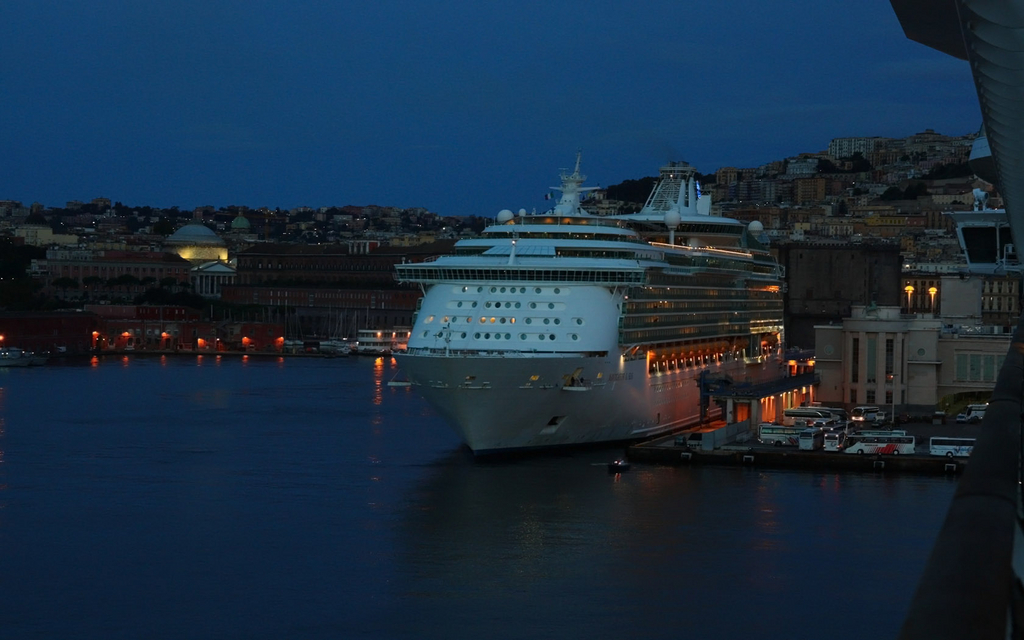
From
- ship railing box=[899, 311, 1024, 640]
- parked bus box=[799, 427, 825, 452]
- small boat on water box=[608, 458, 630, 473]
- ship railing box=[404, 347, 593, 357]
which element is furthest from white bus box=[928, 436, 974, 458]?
ship railing box=[899, 311, 1024, 640]

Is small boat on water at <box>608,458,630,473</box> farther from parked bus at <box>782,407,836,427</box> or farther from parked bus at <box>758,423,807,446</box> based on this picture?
parked bus at <box>782,407,836,427</box>

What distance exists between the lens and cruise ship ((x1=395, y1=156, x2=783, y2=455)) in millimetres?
17141

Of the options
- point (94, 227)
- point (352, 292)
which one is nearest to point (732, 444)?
point (352, 292)

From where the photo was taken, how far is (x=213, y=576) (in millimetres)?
10984

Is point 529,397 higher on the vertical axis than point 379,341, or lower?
lower

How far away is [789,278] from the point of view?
44.1 m

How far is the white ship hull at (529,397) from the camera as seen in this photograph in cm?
1684

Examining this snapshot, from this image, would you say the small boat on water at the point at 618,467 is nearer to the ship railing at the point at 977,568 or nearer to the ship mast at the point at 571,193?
the ship mast at the point at 571,193

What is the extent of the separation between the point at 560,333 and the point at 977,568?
16544mm

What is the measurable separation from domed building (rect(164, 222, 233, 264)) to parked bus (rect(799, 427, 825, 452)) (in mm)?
59105

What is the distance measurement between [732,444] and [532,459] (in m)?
2.82

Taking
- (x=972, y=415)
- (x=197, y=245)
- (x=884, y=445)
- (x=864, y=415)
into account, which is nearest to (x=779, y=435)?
(x=884, y=445)

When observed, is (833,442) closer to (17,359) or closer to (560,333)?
(560,333)

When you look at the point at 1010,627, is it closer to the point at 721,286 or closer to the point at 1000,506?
the point at 1000,506
